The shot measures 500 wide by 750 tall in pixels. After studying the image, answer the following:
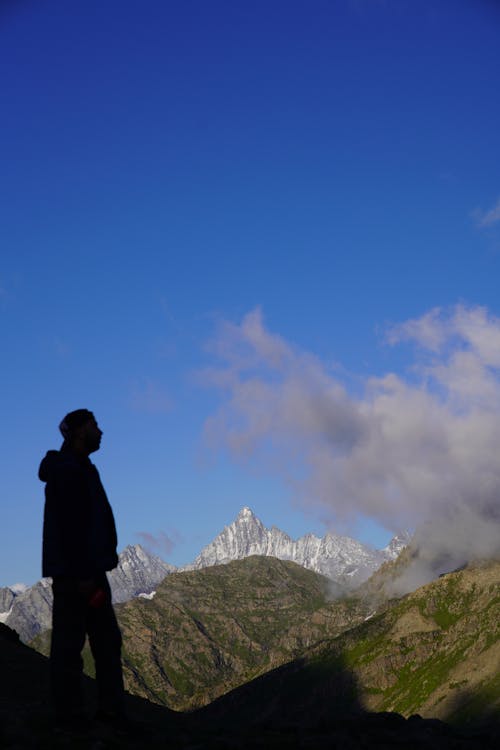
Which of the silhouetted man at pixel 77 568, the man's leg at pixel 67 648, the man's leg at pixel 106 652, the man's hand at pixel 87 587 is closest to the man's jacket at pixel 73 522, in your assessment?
the silhouetted man at pixel 77 568

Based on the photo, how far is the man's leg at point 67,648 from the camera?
1400cm

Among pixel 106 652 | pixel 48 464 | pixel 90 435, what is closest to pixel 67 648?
pixel 106 652

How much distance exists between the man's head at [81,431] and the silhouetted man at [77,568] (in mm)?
21

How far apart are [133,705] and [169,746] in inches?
816

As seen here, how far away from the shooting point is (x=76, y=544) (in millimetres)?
14266

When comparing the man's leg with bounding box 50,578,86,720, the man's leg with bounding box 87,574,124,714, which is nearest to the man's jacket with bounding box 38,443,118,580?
the man's leg with bounding box 50,578,86,720

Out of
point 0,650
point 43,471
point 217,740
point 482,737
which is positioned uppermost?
point 0,650

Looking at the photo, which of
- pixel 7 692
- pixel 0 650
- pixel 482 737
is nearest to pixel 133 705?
pixel 7 692

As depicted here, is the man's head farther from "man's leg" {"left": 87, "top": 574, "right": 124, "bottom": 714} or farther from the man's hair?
"man's leg" {"left": 87, "top": 574, "right": 124, "bottom": 714}

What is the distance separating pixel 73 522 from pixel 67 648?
252 centimetres

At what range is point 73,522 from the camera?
1433 centimetres

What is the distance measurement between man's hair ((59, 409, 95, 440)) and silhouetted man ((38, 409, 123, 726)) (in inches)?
0.8

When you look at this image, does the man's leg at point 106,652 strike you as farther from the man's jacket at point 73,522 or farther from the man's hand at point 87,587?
the man's jacket at point 73,522

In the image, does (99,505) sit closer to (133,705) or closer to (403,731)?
(403,731)
